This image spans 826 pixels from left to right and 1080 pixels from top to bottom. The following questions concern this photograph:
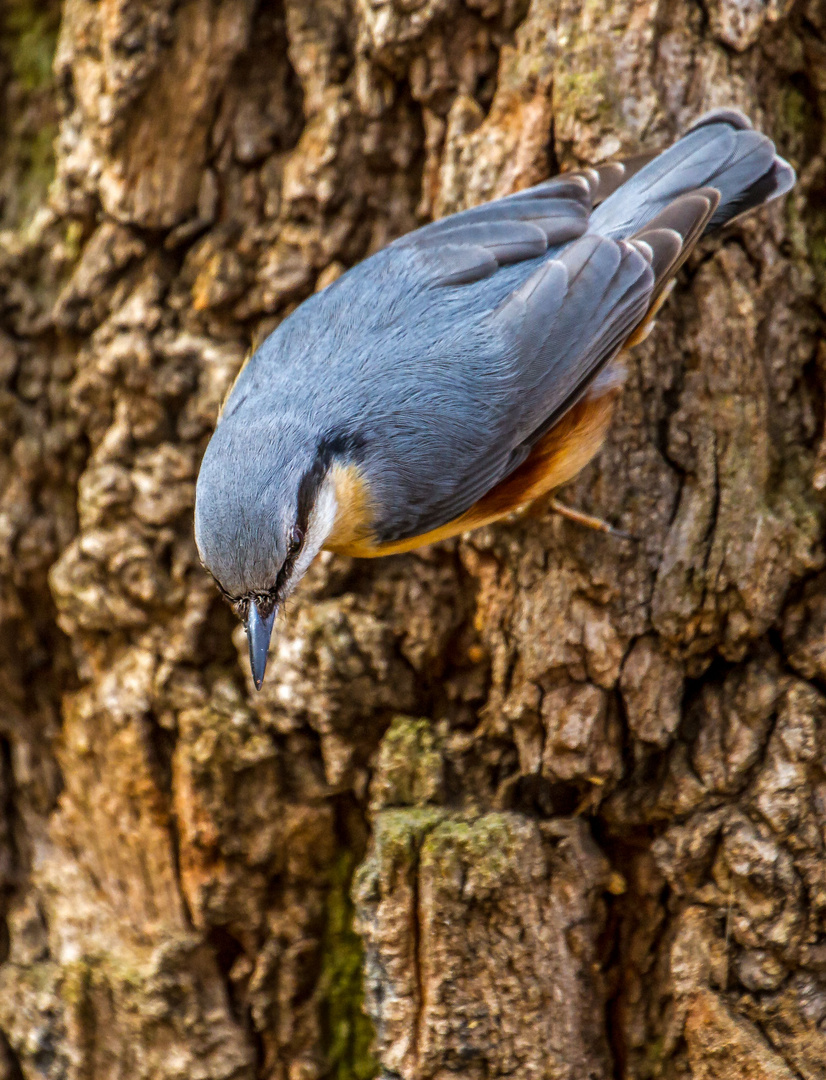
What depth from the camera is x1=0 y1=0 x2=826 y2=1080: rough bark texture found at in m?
2.61

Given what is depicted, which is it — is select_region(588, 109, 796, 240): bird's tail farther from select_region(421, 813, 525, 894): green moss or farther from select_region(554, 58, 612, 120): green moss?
select_region(421, 813, 525, 894): green moss

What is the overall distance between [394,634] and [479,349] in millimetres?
807

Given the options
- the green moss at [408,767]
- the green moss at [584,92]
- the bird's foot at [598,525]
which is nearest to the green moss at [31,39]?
the green moss at [584,92]

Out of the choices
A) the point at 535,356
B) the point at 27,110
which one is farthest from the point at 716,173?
the point at 27,110

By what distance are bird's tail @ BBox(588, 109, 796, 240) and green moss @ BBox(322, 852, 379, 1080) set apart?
1.90 meters

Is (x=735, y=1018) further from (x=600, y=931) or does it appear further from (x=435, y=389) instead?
(x=435, y=389)

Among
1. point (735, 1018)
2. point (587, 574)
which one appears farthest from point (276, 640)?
point (735, 1018)

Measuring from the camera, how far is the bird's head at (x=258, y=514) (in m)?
2.36

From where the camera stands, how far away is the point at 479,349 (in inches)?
104

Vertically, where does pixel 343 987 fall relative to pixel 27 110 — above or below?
below

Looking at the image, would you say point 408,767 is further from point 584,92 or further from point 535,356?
point 584,92

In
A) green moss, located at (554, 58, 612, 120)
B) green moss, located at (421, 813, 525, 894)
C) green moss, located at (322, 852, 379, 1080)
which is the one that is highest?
green moss, located at (554, 58, 612, 120)

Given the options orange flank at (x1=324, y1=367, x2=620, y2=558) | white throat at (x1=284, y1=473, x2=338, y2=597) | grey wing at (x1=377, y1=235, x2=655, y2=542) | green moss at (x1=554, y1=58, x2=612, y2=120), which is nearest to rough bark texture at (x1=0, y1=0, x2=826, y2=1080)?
green moss at (x1=554, y1=58, x2=612, y2=120)

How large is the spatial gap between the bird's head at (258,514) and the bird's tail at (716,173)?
40.6 inches
